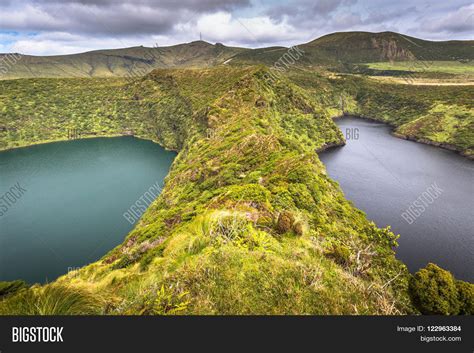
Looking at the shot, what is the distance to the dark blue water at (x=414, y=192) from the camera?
4316 centimetres

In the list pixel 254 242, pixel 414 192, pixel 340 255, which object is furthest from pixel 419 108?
pixel 254 242

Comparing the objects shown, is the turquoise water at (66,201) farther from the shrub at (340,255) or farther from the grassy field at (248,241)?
the shrub at (340,255)

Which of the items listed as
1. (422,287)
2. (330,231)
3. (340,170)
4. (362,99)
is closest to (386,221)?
(340,170)

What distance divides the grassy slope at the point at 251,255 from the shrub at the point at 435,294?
720 millimetres

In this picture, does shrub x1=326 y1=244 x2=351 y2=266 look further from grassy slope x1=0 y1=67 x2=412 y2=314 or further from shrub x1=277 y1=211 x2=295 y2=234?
shrub x1=277 y1=211 x2=295 y2=234

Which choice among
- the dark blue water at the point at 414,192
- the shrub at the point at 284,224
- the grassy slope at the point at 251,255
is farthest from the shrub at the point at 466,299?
the dark blue water at the point at 414,192

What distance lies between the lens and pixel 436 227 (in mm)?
50219

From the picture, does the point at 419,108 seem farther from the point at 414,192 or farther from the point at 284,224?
the point at 284,224

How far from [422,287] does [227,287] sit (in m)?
12.0

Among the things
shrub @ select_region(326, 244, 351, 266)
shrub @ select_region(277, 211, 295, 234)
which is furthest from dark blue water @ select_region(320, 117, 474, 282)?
shrub @ select_region(326, 244, 351, 266)

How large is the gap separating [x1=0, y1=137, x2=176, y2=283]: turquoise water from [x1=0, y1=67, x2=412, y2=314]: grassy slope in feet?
52.2

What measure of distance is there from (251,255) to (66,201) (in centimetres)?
7044

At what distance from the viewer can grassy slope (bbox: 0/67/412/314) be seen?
897 centimetres

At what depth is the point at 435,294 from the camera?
13.5 meters
